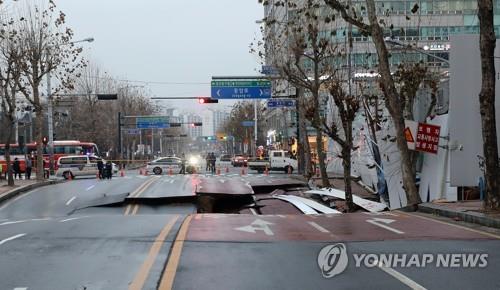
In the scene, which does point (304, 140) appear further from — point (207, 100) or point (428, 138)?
point (428, 138)

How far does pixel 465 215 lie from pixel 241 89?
2932cm

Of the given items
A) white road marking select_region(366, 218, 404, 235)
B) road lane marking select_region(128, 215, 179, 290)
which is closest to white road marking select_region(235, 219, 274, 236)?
road lane marking select_region(128, 215, 179, 290)

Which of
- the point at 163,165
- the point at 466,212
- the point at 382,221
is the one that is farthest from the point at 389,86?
the point at 163,165

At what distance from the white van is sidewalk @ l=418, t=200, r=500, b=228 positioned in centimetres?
3229

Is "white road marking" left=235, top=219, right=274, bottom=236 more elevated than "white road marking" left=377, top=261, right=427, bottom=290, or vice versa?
"white road marking" left=377, top=261, right=427, bottom=290

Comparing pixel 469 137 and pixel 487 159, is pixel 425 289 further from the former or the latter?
pixel 469 137

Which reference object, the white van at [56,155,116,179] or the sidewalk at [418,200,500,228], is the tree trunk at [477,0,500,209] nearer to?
the sidewalk at [418,200,500,228]

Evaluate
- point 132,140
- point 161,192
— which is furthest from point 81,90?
point 161,192

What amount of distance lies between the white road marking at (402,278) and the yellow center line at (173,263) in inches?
105

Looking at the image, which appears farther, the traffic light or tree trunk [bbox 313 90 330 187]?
the traffic light

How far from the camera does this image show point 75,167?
44656 millimetres

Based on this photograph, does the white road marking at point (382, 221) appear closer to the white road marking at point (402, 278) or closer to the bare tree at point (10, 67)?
the white road marking at point (402, 278)

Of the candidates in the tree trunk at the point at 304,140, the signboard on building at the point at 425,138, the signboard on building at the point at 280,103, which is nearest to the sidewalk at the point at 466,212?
the signboard on building at the point at 425,138

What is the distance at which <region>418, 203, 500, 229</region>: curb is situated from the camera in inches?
498
